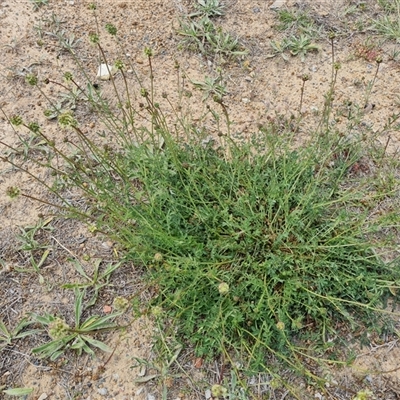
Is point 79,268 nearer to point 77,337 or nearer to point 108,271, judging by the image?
point 108,271

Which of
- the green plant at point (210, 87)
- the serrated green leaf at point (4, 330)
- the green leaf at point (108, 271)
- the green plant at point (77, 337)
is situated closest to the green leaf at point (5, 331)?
the serrated green leaf at point (4, 330)

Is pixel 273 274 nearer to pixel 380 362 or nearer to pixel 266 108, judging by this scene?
pixel 380 362

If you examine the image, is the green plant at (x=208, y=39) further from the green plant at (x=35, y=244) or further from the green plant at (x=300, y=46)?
the green plant at (x=35, y=244)

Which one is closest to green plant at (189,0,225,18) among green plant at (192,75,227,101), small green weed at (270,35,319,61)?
small green weed at (270,35,319,61)

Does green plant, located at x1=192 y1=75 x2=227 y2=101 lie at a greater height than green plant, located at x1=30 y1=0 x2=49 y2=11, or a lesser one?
lesser

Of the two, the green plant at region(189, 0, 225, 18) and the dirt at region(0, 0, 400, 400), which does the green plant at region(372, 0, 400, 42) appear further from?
the green plant at region(189, 0, 225, 18)

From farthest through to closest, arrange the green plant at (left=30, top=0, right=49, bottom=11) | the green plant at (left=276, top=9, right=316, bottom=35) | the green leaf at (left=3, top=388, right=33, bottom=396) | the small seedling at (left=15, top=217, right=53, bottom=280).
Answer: the green plant at (left=30, top=0, right=49, bottom=11) < the green plant at (left=276, top=9, right=316, bottom=35) < the small seedling at (left=15, top=217, right=53, bottom=280) < the green leaf at (left=3, top=388, right=33, bottom=396)

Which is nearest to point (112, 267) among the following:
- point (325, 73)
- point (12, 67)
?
point (12, 67)

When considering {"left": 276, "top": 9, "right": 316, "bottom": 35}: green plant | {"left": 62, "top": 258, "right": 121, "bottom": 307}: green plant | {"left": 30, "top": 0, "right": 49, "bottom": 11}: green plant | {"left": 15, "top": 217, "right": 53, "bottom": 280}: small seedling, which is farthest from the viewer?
{"left": 30, "top": 0, "right": 49, "bottom": 11}: green plant

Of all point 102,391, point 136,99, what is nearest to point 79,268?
point 102,391

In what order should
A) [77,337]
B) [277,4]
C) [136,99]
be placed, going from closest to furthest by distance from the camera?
[77,337]
[136,99]
[277,4]

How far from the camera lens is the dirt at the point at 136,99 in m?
2.35

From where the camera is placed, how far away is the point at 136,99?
3320mm

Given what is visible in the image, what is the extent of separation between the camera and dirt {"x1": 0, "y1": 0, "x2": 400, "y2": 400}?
2348 mm
